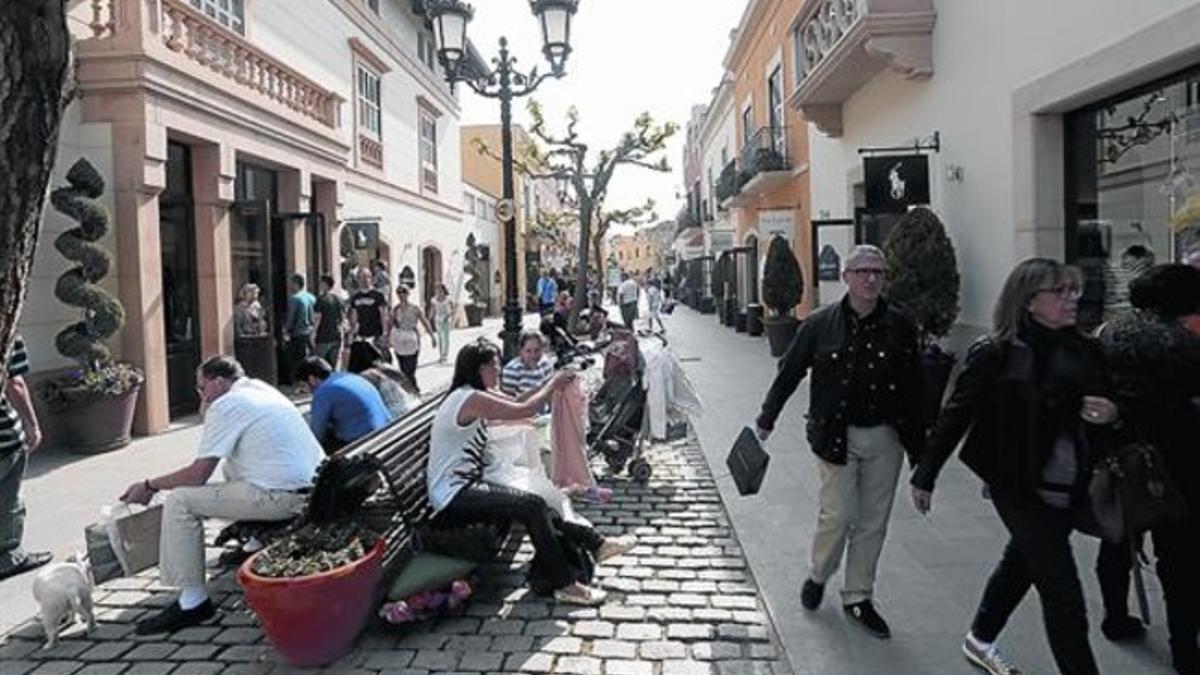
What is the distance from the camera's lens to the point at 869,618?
4121 millimetres

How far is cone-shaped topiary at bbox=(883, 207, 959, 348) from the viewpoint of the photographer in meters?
9.02

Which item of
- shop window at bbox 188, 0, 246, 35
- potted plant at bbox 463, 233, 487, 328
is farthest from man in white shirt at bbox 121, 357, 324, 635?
potted plant at bbox 463, 233, 487, 328

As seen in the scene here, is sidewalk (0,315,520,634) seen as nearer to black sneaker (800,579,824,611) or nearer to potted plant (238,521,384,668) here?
potted plant (238,521,384,668)

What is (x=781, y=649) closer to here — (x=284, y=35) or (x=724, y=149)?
(x=284, y=35)

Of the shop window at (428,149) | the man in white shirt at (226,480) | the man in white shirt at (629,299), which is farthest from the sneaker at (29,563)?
the shop window at (428,149)

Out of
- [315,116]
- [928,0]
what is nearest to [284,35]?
[315,116]

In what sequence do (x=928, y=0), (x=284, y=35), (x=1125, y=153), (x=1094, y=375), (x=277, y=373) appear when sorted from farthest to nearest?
(x=284, y=35)
(x=277, y=373)
(x=928, y=0)
(x=1125, y=153)
(x=1094, y=375)

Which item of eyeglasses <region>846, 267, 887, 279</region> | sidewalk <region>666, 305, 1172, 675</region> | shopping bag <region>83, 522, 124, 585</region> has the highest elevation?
eyeglasses <region>846, 267, 887, 279</region>

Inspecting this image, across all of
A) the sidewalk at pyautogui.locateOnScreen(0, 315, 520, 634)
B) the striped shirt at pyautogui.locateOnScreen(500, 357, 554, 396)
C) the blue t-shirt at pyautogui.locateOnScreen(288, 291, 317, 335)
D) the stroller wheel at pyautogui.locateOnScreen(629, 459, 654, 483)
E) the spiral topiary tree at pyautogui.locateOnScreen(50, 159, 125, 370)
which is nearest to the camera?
the sidewalk at pyautogui.locateOnScreen(0, 315, 520, 634)

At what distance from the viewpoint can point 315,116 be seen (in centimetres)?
1396

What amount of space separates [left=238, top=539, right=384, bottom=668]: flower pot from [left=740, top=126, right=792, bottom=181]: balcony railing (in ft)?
54.2

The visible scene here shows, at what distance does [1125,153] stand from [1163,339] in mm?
4625

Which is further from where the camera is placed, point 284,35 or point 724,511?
point 284,35

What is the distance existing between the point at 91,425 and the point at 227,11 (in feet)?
24.7
